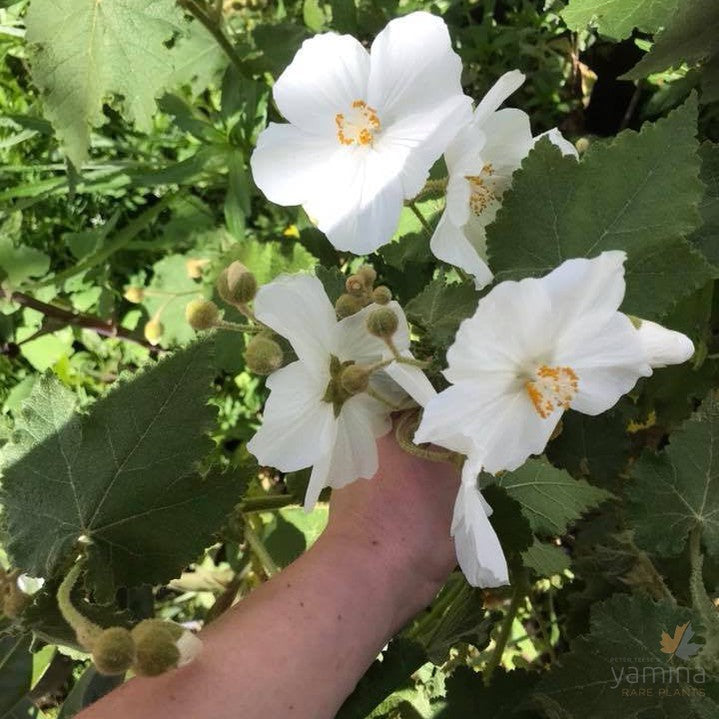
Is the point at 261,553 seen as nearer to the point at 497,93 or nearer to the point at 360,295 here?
the point at 360,295

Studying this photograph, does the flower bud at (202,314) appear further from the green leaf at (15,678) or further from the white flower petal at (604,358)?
the green leaf at (15,678)

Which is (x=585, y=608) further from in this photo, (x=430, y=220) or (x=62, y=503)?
(x=62, y=503)

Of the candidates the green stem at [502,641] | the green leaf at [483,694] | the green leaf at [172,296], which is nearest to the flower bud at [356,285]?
the green stem at [502,641]

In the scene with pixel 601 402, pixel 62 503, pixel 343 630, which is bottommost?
pixel 343 630

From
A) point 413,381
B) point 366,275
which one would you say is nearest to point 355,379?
point 413,381

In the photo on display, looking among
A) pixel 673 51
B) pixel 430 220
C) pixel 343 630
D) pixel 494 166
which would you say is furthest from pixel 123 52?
pixel 343 630

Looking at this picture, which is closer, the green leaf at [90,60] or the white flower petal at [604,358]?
the white flower petal at [604,358]
